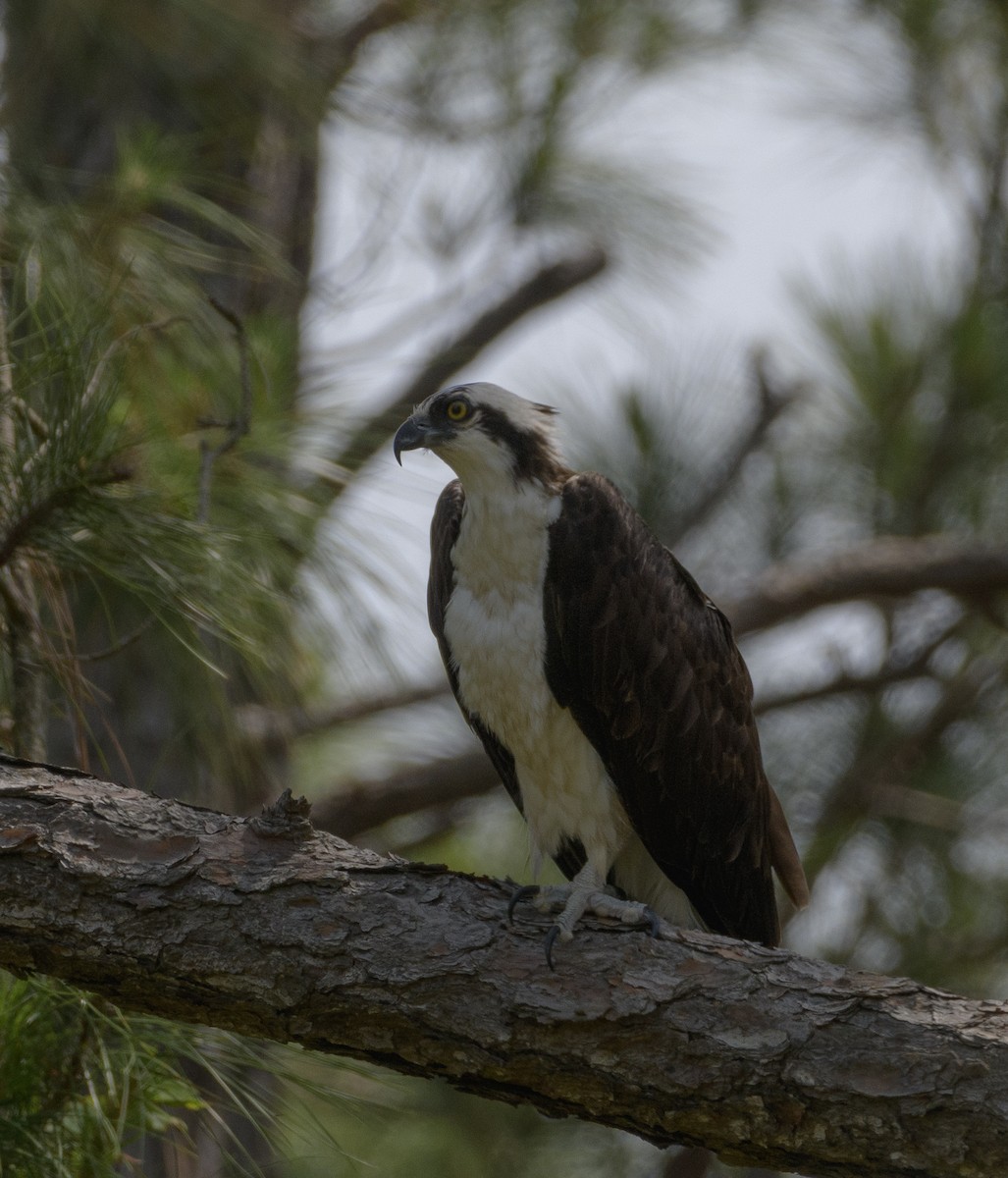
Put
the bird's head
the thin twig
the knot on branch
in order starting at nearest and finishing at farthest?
the knot on branch, the thin twig, the bird's head

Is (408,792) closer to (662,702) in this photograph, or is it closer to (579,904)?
(662,702)

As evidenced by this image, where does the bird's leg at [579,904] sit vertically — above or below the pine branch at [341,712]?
above

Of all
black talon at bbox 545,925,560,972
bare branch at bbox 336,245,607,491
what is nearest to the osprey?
black talon at bbox 545,925,560,972

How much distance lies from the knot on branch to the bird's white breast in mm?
937

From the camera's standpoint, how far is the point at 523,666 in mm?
3783

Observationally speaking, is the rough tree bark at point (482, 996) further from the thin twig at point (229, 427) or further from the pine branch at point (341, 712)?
the pine branch at point (341, 712)

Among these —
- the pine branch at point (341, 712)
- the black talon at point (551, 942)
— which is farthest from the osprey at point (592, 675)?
the pine branch at point (341, 712)

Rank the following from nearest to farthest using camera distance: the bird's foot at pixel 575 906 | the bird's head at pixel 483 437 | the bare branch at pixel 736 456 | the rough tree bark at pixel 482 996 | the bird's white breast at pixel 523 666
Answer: the rough tree bark at pixel 482 996 → the bird's foot at pixel 575 906 → the bird's white breast at pixel 523 666 → the bird's head at pixel 483 437 → the bare branch at pixel 736 456

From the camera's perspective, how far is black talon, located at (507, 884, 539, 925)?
10.2 ft

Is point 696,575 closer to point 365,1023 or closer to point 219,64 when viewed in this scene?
point 219,64

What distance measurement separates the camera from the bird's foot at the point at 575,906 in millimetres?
3088

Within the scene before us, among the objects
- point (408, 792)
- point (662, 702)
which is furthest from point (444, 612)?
point (408, 792)

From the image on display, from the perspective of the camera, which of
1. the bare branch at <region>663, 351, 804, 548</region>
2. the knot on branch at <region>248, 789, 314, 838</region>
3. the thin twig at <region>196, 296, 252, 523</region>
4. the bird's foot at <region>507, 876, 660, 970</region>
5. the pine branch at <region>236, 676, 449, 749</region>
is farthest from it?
the bare branch at <region>663, 351, 804, 548</region>

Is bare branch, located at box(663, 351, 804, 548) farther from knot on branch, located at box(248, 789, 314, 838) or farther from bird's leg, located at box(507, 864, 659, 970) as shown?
knot on branch, located at box(248, 789, 314, 838)
